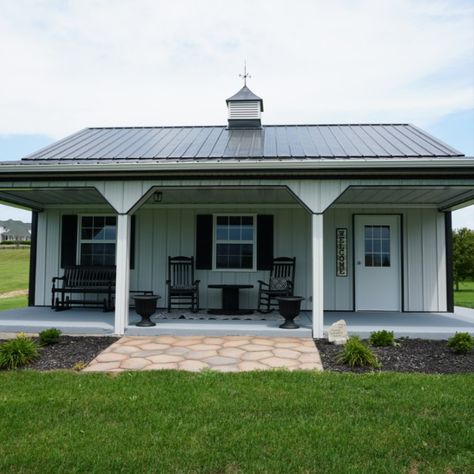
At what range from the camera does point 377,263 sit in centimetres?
802

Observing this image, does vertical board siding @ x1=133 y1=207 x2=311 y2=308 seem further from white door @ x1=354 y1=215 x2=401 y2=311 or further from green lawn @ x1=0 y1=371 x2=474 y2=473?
green lawn @ x1=0 y1=371 x2=474 y2=473

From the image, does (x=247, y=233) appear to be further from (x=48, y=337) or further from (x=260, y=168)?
(x=48, y=337)

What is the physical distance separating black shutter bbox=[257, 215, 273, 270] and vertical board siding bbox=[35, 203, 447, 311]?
0.12 metres

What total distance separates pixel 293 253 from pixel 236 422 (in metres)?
5.37

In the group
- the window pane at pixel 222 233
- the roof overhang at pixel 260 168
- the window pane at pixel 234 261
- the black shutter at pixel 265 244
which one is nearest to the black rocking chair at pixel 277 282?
the black shutter at pixel 265 244

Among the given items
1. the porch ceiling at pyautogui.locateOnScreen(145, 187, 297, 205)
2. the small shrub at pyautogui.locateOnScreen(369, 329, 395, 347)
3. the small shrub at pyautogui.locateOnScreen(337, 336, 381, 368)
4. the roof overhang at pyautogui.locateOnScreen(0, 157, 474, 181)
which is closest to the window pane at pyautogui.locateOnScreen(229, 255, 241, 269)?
the porch ceiling at pyautogui.locateOnScreen(145, 187, 297, 205)

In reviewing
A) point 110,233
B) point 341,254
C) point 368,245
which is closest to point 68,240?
point 110,233

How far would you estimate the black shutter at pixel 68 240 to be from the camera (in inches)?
328

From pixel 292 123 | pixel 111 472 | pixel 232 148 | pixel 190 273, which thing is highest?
pixel 292 123

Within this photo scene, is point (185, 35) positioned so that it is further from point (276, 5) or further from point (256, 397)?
point (256, 397)

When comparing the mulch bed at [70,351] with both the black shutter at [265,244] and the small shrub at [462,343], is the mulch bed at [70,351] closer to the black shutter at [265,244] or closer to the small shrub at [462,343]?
the black shutter at [265,244]

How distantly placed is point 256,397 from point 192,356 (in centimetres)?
157

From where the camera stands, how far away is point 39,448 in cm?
255

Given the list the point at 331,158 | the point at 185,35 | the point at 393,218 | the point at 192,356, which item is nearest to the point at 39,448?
the point at 192,356
